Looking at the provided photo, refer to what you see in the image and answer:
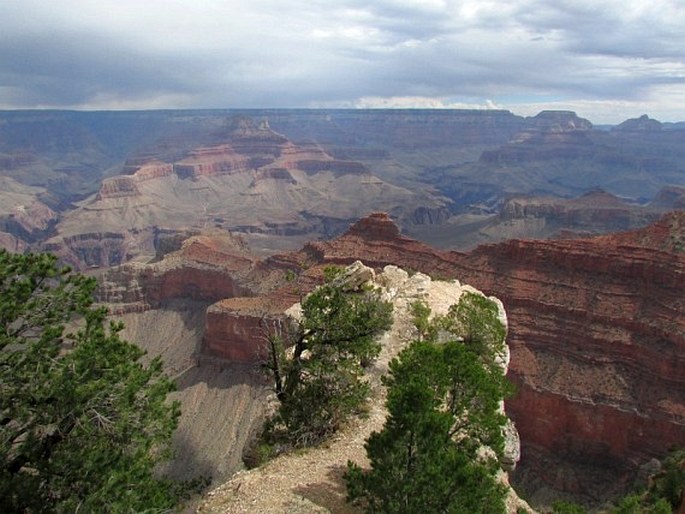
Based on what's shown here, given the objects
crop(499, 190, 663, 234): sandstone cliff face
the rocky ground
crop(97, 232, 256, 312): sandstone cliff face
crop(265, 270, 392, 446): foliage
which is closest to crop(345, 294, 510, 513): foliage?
the rocky ground

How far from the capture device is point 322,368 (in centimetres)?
2027

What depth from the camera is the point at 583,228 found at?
147875 mm

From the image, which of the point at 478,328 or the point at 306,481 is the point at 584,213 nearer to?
the point at 478,328

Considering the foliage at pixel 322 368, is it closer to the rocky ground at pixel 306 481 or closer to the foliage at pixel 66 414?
the rocky ground at pixel 306 481

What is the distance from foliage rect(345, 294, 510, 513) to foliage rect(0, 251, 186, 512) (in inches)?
228

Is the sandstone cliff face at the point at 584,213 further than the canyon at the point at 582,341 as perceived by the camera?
Yes

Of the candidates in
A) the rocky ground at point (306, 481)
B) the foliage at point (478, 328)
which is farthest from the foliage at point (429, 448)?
the foliage at point (478, 328)

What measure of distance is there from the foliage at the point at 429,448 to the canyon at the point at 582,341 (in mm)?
24201

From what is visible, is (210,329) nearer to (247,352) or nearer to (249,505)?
(247,352)

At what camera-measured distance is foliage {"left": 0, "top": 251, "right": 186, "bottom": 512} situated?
46.4ft

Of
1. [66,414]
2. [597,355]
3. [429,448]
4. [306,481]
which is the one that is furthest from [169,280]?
[429,448]

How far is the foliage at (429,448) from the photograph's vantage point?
1356 cm

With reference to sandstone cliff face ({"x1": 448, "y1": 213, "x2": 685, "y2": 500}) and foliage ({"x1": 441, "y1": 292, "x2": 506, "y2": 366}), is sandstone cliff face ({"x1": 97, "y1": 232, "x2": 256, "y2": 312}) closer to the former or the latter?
sandstone cliff face ({"x1": 448, "y1": 213, "x2": 685, "y2": 500})

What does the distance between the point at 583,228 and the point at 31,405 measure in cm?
15166
